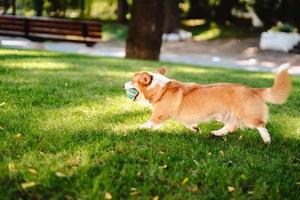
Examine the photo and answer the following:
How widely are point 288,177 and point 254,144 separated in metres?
0.99

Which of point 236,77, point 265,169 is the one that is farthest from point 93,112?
point 236,77

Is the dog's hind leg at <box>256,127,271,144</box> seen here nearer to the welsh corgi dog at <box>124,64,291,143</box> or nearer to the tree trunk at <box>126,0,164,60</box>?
the welsh corgi dog at <box>124,64,291,143</box>

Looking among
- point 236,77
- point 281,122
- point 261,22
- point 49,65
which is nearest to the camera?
point 281,122

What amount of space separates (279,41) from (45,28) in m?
11.2

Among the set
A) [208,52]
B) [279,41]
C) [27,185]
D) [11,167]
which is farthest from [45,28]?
[27,185]

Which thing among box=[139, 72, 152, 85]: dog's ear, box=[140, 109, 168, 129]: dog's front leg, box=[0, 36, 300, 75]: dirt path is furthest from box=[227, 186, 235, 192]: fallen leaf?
box=[0, 36, 300, 75]: dirt path

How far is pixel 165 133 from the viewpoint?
5.48 m

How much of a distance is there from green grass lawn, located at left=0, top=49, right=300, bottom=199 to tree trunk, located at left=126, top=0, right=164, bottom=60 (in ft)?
28.7

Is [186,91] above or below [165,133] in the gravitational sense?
above

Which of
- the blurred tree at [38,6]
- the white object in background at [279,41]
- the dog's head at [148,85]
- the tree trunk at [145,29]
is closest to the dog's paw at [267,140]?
the dog's head at [148,85]

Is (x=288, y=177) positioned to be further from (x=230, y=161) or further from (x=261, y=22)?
(x=261, y=22)

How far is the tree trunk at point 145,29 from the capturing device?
15.5 meters

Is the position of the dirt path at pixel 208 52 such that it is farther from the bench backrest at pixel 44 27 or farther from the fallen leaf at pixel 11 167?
the fallen leaf at pixel 11 167

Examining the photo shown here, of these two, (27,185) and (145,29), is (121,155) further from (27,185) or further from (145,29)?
(145,29)
